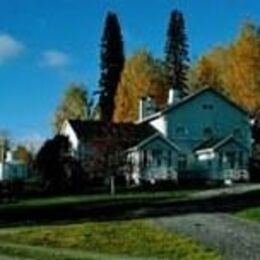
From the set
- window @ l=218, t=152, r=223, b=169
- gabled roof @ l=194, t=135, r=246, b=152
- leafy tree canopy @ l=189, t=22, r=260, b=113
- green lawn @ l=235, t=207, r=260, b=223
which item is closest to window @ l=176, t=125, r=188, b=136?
gabled roof @ l=194, t=135, r=246, b=152

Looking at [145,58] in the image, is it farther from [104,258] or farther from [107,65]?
[104,258]

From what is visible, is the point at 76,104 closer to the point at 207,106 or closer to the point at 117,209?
the point at 207,106

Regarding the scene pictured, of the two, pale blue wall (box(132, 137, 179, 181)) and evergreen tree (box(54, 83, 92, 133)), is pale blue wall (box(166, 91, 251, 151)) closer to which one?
pale blue wall (box(132, 137, 179, 181))

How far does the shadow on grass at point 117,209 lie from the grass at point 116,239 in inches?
163

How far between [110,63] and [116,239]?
77399mm

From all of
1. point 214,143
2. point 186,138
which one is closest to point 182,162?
point 186,138

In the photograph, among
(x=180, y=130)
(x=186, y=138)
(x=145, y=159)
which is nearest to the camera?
(x=145, y=159)

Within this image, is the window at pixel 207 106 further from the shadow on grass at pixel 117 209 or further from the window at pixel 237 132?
the shadow on grass at pixel 117 209

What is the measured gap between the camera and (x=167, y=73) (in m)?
110

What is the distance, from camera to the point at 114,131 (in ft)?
254

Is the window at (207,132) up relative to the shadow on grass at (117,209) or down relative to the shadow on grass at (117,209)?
up

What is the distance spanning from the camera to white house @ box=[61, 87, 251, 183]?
77375mm

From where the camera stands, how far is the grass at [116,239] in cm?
3015

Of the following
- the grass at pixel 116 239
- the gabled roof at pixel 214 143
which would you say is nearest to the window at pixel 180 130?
the gabled roof at pixel 214 143
